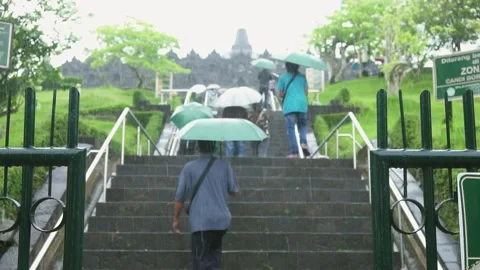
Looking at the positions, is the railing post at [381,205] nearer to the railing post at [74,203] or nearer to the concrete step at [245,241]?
the railing post at [74,203]

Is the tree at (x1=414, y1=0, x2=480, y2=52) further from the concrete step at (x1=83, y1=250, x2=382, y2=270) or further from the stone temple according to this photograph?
the stone temple

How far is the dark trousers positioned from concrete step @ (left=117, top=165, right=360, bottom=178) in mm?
3302

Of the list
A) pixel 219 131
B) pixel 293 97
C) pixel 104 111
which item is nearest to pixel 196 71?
pixel 104 111

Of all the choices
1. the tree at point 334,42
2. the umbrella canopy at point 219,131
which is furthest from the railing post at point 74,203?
the tree at point 334,42

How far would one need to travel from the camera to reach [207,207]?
527 cm

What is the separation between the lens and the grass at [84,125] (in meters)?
7.08

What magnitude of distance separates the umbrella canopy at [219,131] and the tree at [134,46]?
77.6ft

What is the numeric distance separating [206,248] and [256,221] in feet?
5.89

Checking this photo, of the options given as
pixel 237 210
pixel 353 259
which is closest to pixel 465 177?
pixel 353 259

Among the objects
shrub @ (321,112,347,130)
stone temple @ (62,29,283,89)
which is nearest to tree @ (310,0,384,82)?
stone temple @ (62,29,283,89)

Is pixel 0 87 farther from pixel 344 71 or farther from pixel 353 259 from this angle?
pixel 344 71

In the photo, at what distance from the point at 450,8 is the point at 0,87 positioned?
683 inches

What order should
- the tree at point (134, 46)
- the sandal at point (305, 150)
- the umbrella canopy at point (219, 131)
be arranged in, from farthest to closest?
the tree at point (134, 46) → the sandal at point (305, 150) → the umbrella canopy at point (219, 131)

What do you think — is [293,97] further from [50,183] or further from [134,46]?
[134,46]
